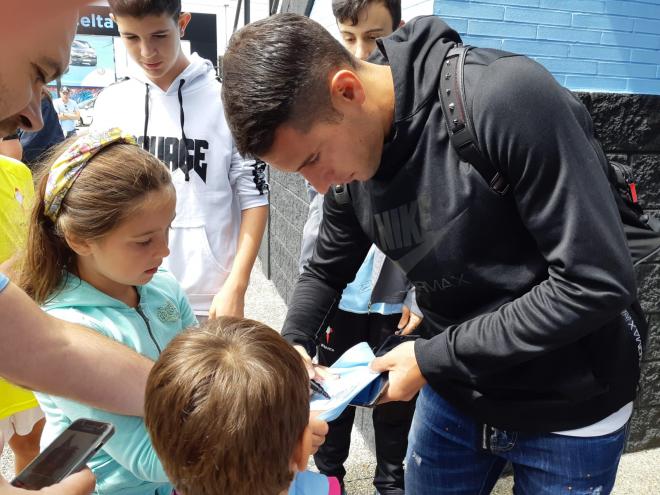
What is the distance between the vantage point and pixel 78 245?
1.73 m

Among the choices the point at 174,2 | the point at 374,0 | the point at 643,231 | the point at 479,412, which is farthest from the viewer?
the point at 374,0

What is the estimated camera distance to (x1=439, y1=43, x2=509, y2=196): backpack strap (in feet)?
4.45

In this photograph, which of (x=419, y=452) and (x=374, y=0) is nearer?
(x=419, y=452)

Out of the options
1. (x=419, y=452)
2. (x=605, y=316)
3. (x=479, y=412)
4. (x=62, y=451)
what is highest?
(x=605, y=316)

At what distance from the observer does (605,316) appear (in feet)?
4.42

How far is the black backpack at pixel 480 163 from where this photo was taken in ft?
4.47

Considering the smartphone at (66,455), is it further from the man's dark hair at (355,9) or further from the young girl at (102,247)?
the man's dark hair at (355,9)

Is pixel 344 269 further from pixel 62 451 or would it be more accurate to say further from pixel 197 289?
pixel 62 451

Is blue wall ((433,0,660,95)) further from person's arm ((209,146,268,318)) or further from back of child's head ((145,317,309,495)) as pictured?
back of child's head ((145,317,309,495))

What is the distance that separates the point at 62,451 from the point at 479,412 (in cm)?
107

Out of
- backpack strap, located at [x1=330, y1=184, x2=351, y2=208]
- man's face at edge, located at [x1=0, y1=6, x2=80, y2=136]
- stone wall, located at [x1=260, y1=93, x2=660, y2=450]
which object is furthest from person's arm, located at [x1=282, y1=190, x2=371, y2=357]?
stone wall, located at [x1=260, y1=93, x2=660, y2=450]

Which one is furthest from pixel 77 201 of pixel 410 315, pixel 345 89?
pixel 410 315

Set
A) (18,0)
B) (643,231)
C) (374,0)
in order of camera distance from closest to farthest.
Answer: (18,0) → (643,231) → (374,0)

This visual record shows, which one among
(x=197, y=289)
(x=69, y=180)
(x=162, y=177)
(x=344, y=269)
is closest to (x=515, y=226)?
(x=344, y=269)
